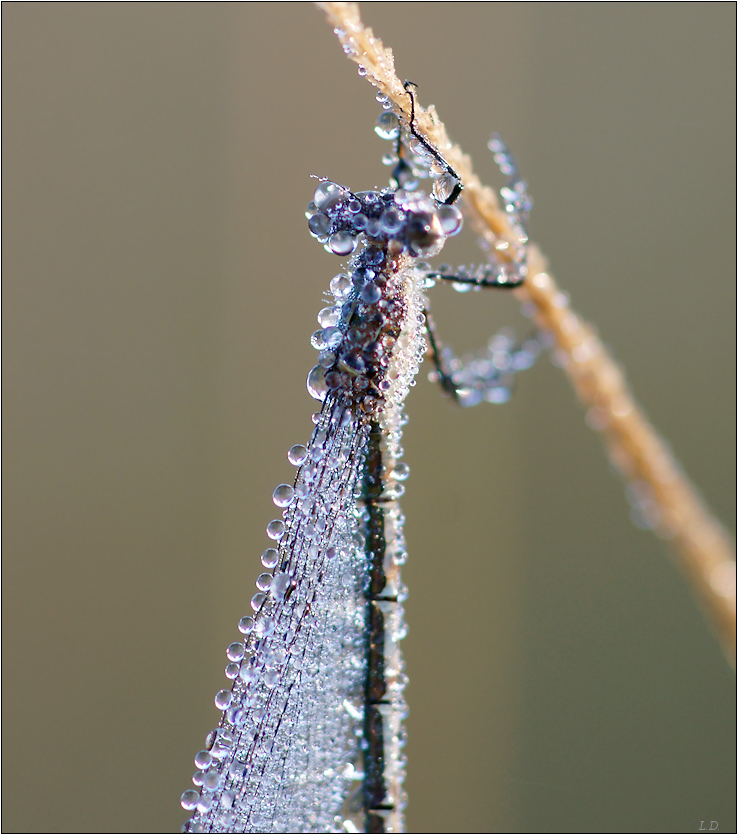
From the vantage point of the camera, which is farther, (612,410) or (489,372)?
(489,372)

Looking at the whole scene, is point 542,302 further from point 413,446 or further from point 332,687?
point 413,446

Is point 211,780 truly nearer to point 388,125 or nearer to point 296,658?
point 296,658

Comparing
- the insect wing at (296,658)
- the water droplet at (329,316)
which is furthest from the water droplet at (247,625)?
the water droplet at (329,316)

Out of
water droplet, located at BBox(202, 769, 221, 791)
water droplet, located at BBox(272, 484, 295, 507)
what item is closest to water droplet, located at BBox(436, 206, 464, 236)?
water droplet, located at BBox(272, 484, 295, 507)

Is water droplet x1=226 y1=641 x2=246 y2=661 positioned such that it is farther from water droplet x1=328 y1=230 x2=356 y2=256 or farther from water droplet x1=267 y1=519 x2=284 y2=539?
water droplet x1=328 y1=230 x2=356 y2=256

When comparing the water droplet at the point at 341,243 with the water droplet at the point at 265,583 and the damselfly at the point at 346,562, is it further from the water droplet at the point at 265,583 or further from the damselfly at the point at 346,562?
the water droplet at the point at 265,583

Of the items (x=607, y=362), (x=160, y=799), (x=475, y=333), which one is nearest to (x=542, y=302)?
(x=607, y=362)

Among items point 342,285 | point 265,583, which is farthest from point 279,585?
point 342,285
